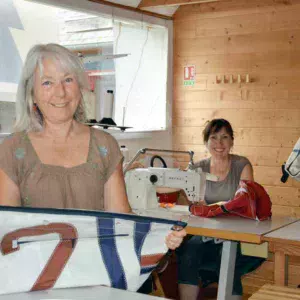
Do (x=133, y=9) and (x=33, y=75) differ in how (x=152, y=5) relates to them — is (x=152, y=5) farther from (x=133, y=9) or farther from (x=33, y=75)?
(x=33, y=75)

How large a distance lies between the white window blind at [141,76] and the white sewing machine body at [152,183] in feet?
5.67

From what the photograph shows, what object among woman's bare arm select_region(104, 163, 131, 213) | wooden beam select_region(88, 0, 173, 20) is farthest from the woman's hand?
wooden beam select_region(88, 0, 173, 20)

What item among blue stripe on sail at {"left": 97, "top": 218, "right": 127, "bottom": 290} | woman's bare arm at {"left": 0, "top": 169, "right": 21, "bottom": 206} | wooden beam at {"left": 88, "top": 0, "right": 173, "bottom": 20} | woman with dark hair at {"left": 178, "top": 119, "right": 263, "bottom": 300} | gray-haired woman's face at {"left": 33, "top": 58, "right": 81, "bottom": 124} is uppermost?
wooden beam at {"left": 88, "top": 0, "right": 173, "bottom": 20}

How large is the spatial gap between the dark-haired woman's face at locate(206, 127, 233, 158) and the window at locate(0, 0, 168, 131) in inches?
32.1

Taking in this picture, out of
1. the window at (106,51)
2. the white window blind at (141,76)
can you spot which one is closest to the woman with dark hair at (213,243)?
the window at (106,51)

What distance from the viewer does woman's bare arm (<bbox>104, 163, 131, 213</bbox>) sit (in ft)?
6.71

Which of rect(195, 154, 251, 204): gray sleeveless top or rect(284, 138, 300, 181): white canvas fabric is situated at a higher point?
rect(284, 138, 300, 181): white canvas fabric

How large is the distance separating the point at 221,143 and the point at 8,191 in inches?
97.2

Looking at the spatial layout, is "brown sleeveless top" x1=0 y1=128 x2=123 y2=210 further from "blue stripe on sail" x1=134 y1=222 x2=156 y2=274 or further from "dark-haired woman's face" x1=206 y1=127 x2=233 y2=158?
"dark-haired woman's face" x1=206 y1=127 x2=233 y2=158

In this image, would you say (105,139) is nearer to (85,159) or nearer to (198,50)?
(85,159)

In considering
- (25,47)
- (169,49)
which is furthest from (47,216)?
(169,49)

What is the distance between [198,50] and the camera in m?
5.59

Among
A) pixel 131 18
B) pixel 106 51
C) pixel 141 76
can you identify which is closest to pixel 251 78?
pixel 141 76

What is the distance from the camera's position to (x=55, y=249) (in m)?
1.51
